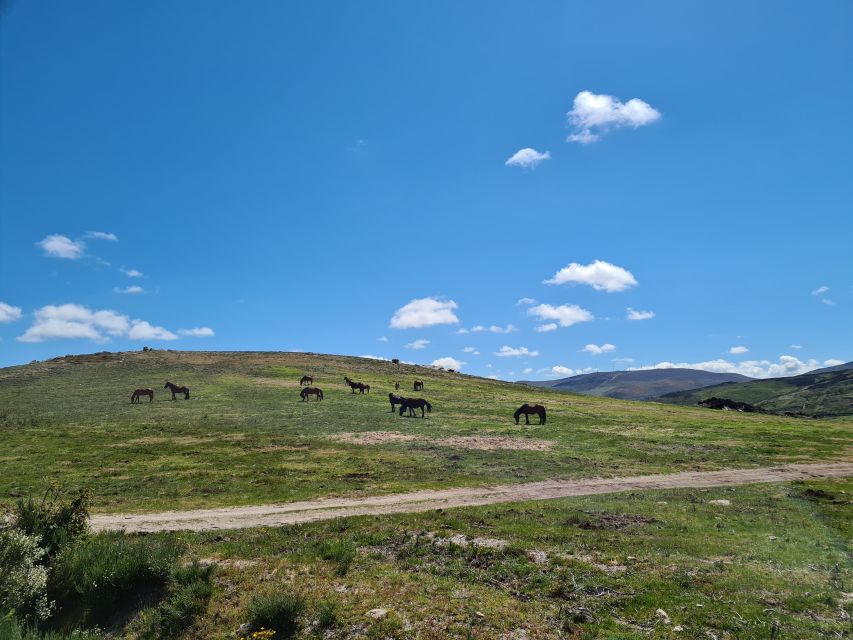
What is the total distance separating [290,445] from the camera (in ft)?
113

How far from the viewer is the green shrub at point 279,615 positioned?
10812 mm

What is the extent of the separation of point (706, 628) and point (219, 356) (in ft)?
355

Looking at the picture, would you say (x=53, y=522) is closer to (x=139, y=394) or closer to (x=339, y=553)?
(x=339, y=553)

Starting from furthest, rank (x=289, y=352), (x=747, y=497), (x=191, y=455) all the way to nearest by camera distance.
Answer: (x=289, y=352) → (x=191, y=455) → (x=747, y=497)

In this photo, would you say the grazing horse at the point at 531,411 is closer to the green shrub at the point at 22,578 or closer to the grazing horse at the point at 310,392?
the grazing horse at the point at 310,392

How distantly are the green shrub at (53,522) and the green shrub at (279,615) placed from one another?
7023 millimetres

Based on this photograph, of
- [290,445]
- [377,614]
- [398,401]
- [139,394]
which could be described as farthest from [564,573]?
[139,394]

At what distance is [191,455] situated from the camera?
3109 centimetres

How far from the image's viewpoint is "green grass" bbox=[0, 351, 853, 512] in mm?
24594

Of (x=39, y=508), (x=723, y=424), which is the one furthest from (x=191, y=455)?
(x=723, y=424)

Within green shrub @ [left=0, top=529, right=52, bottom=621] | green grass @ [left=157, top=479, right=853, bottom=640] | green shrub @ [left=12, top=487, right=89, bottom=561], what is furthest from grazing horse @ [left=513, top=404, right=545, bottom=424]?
green shrub @ [left=0, top=529, right=52, bottom=621]

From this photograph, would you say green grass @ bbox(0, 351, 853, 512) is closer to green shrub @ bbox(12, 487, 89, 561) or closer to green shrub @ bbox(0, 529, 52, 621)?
green shrub @ bbox(12, 487, 89, 561)

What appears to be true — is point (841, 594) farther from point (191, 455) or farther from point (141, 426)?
point (141, 426)

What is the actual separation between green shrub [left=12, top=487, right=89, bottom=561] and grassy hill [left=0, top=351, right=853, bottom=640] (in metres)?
0.87
